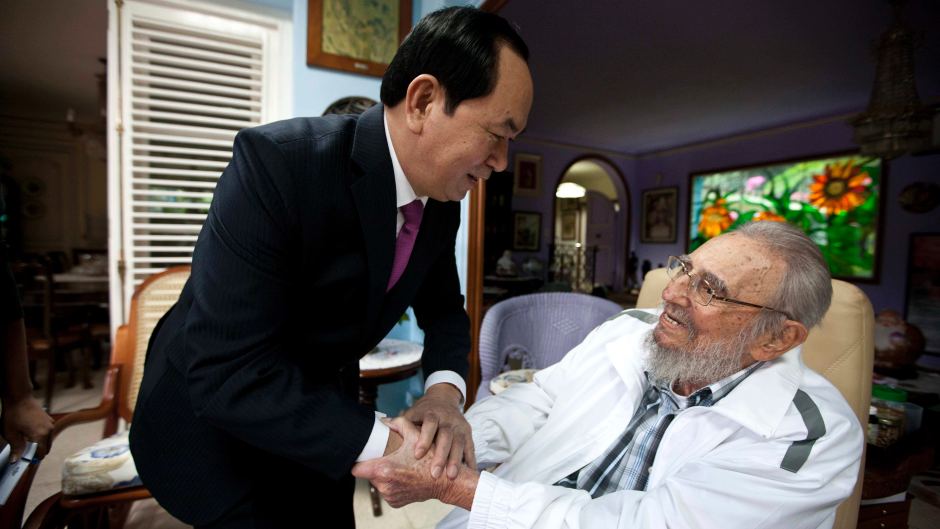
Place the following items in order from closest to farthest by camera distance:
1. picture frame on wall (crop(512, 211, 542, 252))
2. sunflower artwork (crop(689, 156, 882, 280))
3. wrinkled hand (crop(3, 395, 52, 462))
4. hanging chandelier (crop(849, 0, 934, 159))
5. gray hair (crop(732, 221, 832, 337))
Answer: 1. gray hair (crop(732, 221, 832, 337))
2. wrinkled hand (crop(3, 395, 52, 462))
3. hanging chandelier (crop(849, 0, 934, 159))
4. sunflower artwork (crop(689, 156, 882, 280))
5. picture frame on wall (crop(512, 211, 542, 252))

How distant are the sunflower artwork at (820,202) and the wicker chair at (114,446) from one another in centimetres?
596

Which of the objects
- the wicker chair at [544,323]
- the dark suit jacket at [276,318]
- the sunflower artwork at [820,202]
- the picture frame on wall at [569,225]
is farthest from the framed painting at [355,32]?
the picture frame on wall at [569,225]

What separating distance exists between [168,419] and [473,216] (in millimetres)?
2015

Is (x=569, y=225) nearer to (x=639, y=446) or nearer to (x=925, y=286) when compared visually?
(x=925, y=286)

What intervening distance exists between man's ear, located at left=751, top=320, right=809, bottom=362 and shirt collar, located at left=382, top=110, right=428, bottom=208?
3.20ft

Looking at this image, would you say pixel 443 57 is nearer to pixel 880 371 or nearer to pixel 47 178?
pixel 880 371

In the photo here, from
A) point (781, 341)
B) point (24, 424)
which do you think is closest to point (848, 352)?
point (781, 341)

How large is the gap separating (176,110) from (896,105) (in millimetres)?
5060

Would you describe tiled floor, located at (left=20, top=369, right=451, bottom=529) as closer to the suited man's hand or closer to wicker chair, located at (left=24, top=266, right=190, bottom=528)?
wicker chair, located at (left=24, top=266, right=190, bottom=528)

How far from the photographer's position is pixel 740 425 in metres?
1.00

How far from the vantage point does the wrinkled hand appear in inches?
53.0

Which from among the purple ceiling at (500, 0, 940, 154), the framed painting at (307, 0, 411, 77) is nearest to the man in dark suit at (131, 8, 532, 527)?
the framed painting at (307, 0, 411, 77)

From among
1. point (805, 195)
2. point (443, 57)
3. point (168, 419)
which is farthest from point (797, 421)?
point (805, 195)

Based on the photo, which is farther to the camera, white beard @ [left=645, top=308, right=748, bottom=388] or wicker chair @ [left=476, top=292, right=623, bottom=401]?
wicker chair @ [left=476, top=292, right=623, bottom=401]
